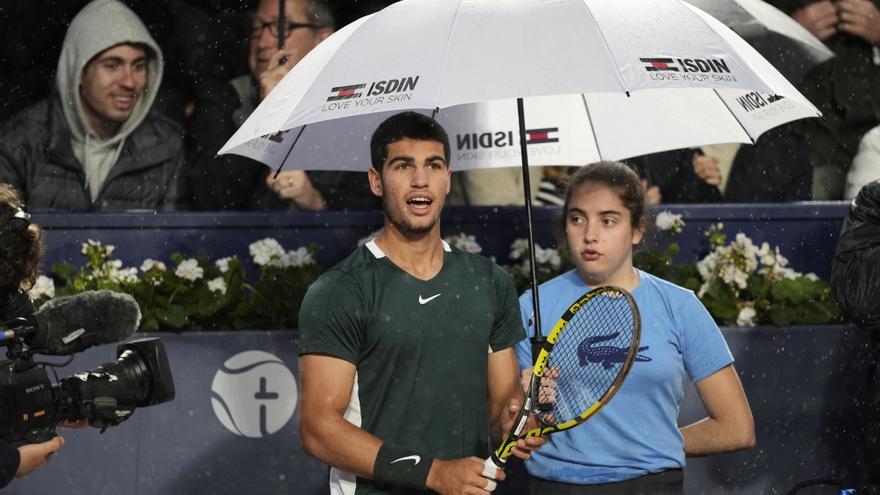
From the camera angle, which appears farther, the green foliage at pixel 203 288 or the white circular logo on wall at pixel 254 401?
the green foliage at pixel 203 288

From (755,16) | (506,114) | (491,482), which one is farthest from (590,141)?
(491,482)

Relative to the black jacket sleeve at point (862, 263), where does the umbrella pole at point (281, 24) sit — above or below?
above

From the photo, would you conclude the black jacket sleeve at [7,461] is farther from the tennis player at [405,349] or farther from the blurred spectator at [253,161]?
the blurred spectator at [253,161]

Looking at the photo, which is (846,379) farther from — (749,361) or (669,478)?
(669,478)

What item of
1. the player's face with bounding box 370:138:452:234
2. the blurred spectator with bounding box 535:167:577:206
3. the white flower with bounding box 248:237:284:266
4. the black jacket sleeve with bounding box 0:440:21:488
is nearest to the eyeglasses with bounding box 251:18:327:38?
the blurred spectator with bounding box 535:167:577:206

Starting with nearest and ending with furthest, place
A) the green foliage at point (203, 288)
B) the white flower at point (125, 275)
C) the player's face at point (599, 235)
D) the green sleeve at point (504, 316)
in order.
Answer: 1. the green sleeve at point (504, 316)
2. the player's face at point (599, 235)
3. the green foliage at point (203, 288)
4. the white flower at point (125, 275)

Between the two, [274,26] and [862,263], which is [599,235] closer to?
[862,263]

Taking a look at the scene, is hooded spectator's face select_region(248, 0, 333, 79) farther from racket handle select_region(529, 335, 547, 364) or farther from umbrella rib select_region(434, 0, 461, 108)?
racket handle select_region(529, 335, 547, 364)

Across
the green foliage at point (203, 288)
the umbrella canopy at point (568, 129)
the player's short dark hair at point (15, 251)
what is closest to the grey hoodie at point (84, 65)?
the green foliage at point (203, 288)

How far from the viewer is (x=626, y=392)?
183 inches

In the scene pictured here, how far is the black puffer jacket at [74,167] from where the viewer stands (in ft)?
25.1

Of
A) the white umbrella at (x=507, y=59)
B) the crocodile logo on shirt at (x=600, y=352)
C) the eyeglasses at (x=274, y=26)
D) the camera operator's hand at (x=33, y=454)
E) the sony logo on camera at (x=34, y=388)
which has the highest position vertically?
the eyeglasses at (x=274, y=26)

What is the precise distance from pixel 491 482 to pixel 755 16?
9.38 feet

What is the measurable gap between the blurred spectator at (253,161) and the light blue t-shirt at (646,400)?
3.30m
